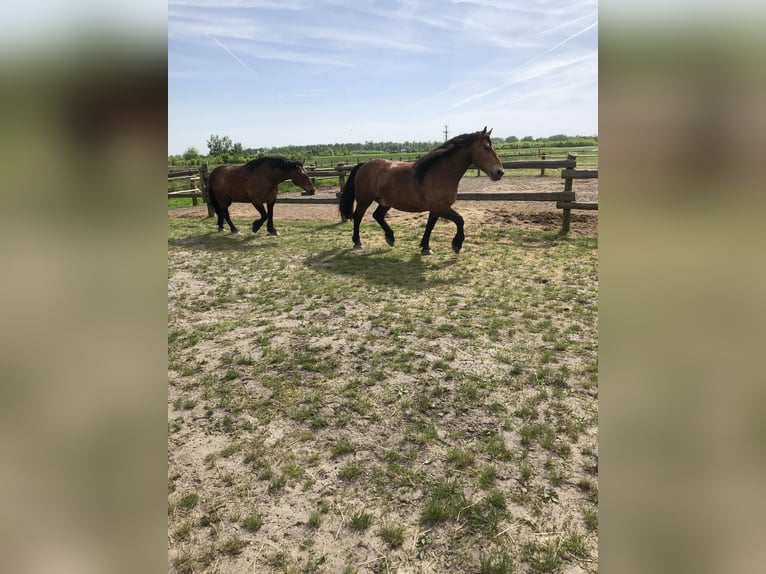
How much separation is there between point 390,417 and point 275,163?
22.5ft

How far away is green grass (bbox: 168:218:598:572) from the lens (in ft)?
5.95

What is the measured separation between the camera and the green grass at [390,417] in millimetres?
1814

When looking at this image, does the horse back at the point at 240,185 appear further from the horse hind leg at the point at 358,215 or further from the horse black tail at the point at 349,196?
the horse hind leg at the point at 358,215

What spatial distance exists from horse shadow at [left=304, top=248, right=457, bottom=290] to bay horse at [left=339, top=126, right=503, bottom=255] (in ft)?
1.50

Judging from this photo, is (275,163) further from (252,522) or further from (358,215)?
(252,522)

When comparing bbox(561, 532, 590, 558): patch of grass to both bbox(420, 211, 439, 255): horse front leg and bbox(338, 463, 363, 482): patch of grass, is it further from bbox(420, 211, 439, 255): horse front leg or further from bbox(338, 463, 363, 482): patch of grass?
bbox(420, 211, 439, 255): horse front leg

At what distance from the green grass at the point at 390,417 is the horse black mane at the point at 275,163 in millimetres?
3479

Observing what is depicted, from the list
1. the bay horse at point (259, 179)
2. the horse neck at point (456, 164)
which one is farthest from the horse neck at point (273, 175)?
the horse neck at point (456, 164)
